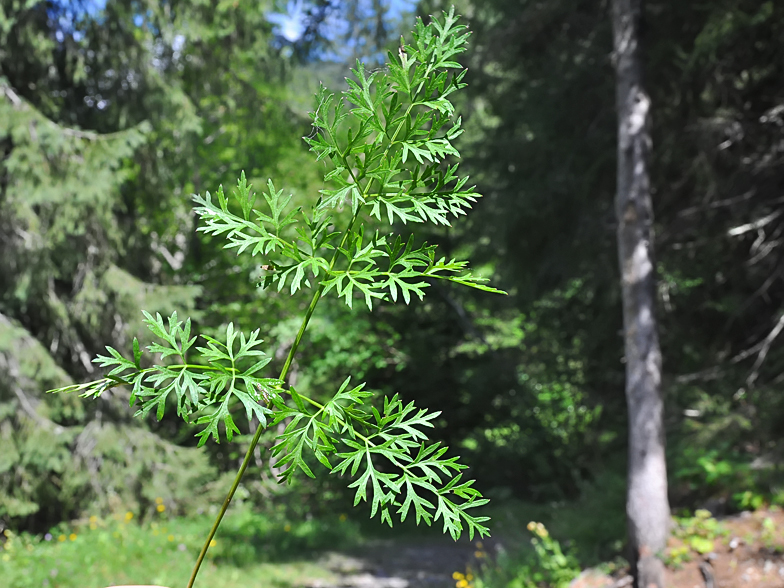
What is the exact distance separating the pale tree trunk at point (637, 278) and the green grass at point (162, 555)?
331cm

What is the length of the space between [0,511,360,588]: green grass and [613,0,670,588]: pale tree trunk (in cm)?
331

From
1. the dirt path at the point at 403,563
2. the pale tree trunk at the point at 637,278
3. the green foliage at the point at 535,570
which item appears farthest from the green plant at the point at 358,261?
the dirt path at the point at 403,563

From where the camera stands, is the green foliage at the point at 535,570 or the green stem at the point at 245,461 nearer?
the green stem at the point at 245,461

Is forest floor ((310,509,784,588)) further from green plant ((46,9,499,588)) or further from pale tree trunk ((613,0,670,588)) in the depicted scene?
green plant ((46,9,499,588))

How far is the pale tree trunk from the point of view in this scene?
5.29 m

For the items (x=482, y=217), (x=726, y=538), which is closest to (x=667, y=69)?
(x=482, y=217)

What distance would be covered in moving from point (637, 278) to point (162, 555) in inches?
202

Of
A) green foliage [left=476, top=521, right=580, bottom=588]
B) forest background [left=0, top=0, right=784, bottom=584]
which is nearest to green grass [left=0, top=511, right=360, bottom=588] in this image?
forest background [left=0, top=0, right=784, bottom=584]

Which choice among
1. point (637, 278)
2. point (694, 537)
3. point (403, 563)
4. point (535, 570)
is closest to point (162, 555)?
point (403, 563)

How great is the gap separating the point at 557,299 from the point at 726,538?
3272 millimetres

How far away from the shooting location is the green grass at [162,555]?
224 inches

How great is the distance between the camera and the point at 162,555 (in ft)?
20.6

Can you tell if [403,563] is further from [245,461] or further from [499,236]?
[245,461]

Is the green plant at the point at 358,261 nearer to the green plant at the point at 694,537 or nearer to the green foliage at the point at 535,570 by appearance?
the green foliage at the point at 535,570
